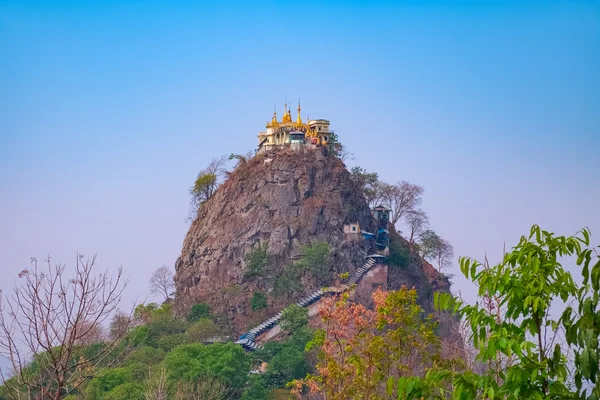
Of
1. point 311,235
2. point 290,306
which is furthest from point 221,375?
point 311,235

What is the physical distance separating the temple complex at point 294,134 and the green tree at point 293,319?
12.5 metres

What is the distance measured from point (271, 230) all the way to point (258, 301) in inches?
174

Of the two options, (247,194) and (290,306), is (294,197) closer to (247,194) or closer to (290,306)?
(247,194)

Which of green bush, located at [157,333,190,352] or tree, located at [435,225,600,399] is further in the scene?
green bush, located at [157,333,190,352]

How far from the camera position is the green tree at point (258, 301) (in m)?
45.7

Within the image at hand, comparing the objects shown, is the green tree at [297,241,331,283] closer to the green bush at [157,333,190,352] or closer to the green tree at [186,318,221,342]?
Answer: the green tree at [186,318,221,342]

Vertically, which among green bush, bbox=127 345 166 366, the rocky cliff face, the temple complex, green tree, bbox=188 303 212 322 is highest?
the temple complex

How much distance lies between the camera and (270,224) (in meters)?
48.8

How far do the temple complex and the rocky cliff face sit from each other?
3.36ft

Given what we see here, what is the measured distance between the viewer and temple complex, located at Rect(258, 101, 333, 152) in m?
51.5

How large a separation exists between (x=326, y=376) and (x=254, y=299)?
114ft

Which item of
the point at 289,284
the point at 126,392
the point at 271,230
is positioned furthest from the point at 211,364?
the point at 271,230

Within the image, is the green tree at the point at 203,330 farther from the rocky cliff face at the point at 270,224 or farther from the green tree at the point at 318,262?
the green tree at the point at 318,262

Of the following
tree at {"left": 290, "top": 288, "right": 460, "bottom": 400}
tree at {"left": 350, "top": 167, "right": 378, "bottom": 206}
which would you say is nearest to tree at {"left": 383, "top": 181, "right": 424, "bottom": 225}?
tree at {"left": 350, "top": 167, "right": 378, "bottom": 206}
